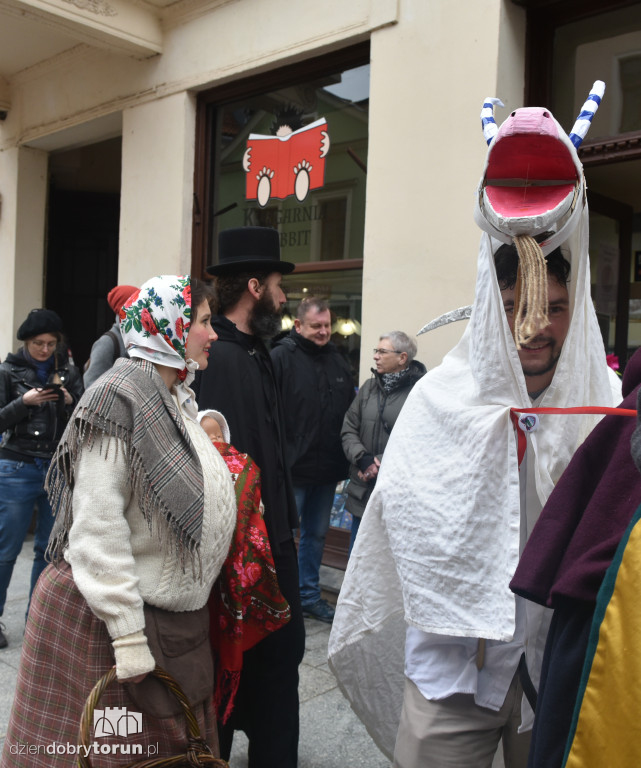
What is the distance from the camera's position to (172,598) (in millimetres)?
2029

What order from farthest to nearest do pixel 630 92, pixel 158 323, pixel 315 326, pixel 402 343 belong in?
pixel 315 326, pixel 402 343, pixel 630 92, pixel 158 323

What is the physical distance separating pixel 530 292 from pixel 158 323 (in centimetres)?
110

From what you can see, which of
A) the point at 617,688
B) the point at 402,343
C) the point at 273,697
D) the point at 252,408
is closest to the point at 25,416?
the point at 252,408

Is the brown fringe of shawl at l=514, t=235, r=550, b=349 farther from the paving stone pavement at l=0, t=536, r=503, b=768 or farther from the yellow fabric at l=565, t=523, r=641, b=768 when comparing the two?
the paving stone pavement at l=0, t=536, r=503, b=768

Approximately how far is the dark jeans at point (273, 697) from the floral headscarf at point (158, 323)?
94 centimetres

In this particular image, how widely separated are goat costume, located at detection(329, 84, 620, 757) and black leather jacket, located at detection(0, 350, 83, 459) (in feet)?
10.0

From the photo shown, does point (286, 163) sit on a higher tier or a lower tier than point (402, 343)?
higher

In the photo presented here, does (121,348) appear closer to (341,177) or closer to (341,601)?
(341,177)

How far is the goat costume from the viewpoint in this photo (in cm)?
167

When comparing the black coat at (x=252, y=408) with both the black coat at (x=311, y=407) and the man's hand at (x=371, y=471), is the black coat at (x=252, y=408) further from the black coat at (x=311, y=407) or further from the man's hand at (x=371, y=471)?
the black coat at (x=311, y=407)

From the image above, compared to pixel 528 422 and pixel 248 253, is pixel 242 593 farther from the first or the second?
pixel 248 253

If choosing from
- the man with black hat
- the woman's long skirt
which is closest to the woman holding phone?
the man with black hat

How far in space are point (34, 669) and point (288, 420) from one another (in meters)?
2.93

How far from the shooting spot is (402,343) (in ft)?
15.2
